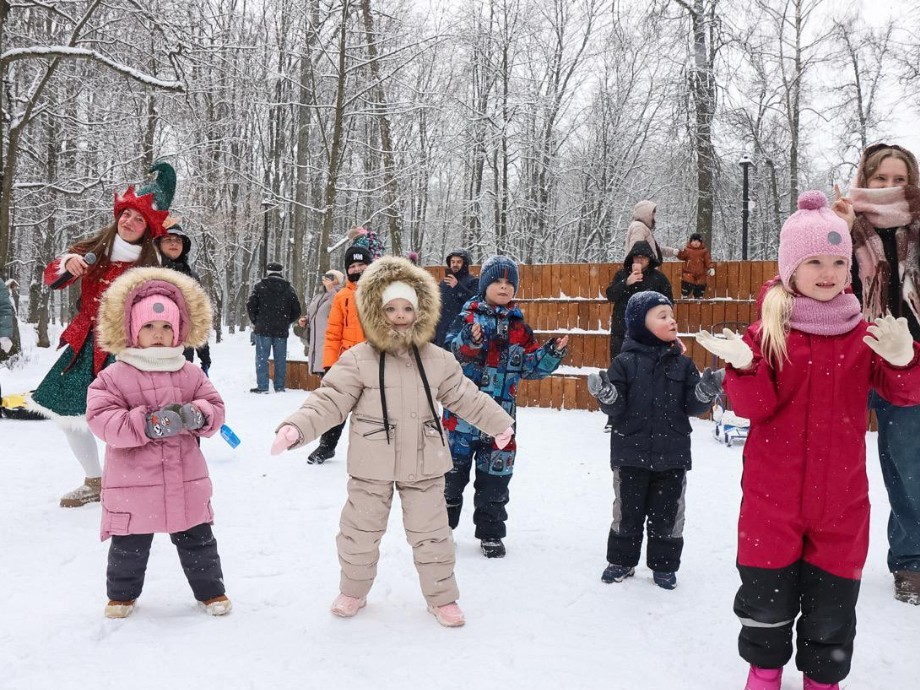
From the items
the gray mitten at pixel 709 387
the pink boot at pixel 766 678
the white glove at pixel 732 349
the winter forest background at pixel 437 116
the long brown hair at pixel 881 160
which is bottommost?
the pink boot at pixel 766 678

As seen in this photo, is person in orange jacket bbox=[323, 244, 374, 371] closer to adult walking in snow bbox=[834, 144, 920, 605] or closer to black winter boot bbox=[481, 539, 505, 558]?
black winter boot bbox=[481, 539, 505, 558]

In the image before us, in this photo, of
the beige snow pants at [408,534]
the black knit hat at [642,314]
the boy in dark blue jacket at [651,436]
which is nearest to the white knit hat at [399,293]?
the beige snow pants at [408,534]

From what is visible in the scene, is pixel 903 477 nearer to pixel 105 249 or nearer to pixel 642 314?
pixel 642 314

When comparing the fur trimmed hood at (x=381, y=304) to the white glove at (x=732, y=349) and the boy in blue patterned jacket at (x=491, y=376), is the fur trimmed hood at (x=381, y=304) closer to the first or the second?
the boy in blue patterned jacket at (x=491, y=376)

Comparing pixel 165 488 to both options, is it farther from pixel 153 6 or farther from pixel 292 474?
pixel 153 6

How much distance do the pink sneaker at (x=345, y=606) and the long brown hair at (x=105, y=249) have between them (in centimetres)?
275

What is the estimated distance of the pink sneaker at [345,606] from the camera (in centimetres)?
319

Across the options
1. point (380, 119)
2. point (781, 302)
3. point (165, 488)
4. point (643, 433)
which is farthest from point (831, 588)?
point (380, 119)

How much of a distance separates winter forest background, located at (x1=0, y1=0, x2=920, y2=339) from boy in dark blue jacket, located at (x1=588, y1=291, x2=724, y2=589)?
9.92 meters

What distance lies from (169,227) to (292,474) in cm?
236

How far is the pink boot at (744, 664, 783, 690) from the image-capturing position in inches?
97.6

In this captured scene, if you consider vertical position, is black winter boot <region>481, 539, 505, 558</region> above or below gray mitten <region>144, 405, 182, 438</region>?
below

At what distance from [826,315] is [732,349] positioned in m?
0.37

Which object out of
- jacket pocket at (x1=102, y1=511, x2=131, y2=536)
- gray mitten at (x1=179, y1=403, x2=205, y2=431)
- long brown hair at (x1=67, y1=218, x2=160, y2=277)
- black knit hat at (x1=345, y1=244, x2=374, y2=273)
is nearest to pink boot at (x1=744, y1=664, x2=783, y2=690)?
gray mitten at (x1=179, y1=403, x2=205, y2=431)
